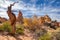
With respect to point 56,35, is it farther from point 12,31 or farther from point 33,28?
point 33,28

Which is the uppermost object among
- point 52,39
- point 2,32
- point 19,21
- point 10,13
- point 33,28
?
point 19,21

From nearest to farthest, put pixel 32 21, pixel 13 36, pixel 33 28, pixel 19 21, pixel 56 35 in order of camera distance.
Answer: pixel 56 35, pixel 13 36, pixel 33 28, pixel 32 21, pixel 19 21

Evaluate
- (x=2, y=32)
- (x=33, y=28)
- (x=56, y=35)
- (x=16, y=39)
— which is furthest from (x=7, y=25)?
(x=56, y=35)

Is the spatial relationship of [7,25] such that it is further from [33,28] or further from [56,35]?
[56,35]

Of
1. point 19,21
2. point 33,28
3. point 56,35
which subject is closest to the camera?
point 56,35

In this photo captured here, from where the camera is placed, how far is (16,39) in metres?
26.6

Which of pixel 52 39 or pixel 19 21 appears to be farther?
pixel 19 21

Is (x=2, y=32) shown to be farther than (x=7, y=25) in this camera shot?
No

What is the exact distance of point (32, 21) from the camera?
4075cm

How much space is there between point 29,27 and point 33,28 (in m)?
1.27

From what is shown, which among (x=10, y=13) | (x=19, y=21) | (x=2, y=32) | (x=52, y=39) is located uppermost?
(x=19, y=21)

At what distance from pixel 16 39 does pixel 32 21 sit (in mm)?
14425

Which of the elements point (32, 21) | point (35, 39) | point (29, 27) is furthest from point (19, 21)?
point (35, 39)

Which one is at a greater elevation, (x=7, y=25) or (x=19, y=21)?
(x=19, y=21)
